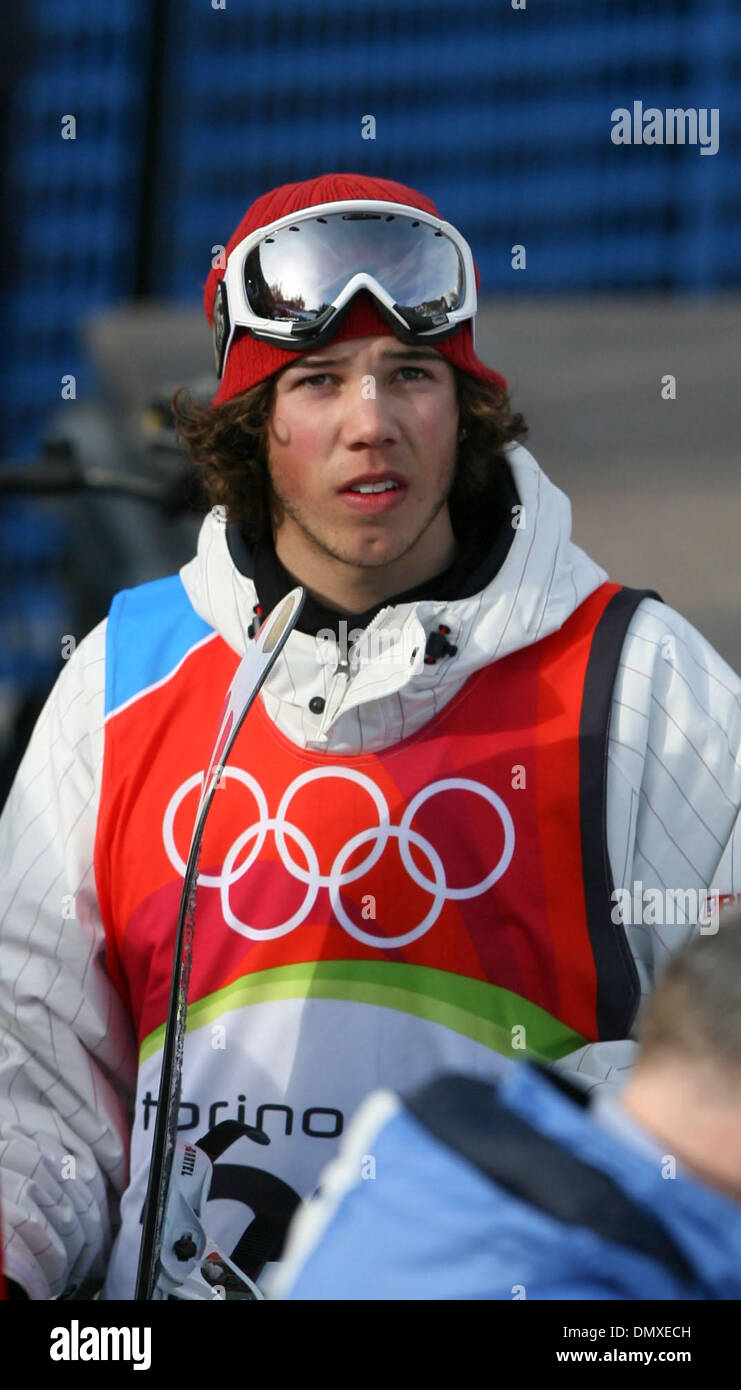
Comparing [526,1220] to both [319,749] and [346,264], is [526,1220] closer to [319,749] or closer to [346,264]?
[319,749]

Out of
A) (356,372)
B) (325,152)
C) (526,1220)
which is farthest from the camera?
(325,152)

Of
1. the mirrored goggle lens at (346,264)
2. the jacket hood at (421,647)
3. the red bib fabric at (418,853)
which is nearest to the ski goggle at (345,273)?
the mirrored goggle lens at (346,264)

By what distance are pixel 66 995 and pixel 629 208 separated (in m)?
5.51

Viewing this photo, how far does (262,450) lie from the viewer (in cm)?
221

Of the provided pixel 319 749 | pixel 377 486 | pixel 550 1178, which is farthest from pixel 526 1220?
pixel 377 486

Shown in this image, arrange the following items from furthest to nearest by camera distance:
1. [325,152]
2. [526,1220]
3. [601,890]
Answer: [325,152] < [601,890] < [526,1220]

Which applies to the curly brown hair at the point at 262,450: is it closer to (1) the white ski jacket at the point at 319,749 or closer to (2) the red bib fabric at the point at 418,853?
(1) the white ski jacket at the point at 319,749

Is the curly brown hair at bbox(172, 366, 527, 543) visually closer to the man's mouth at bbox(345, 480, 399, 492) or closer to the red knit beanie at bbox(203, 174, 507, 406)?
the red knit beanie at bbox(203, 174, 507, 406)

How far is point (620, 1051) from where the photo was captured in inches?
75.0

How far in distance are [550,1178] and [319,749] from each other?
1000mm

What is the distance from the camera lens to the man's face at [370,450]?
204cm

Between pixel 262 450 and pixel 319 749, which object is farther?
pixel 262 450

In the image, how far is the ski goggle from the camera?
6.66 feet

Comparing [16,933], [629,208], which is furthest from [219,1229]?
[629,208]
